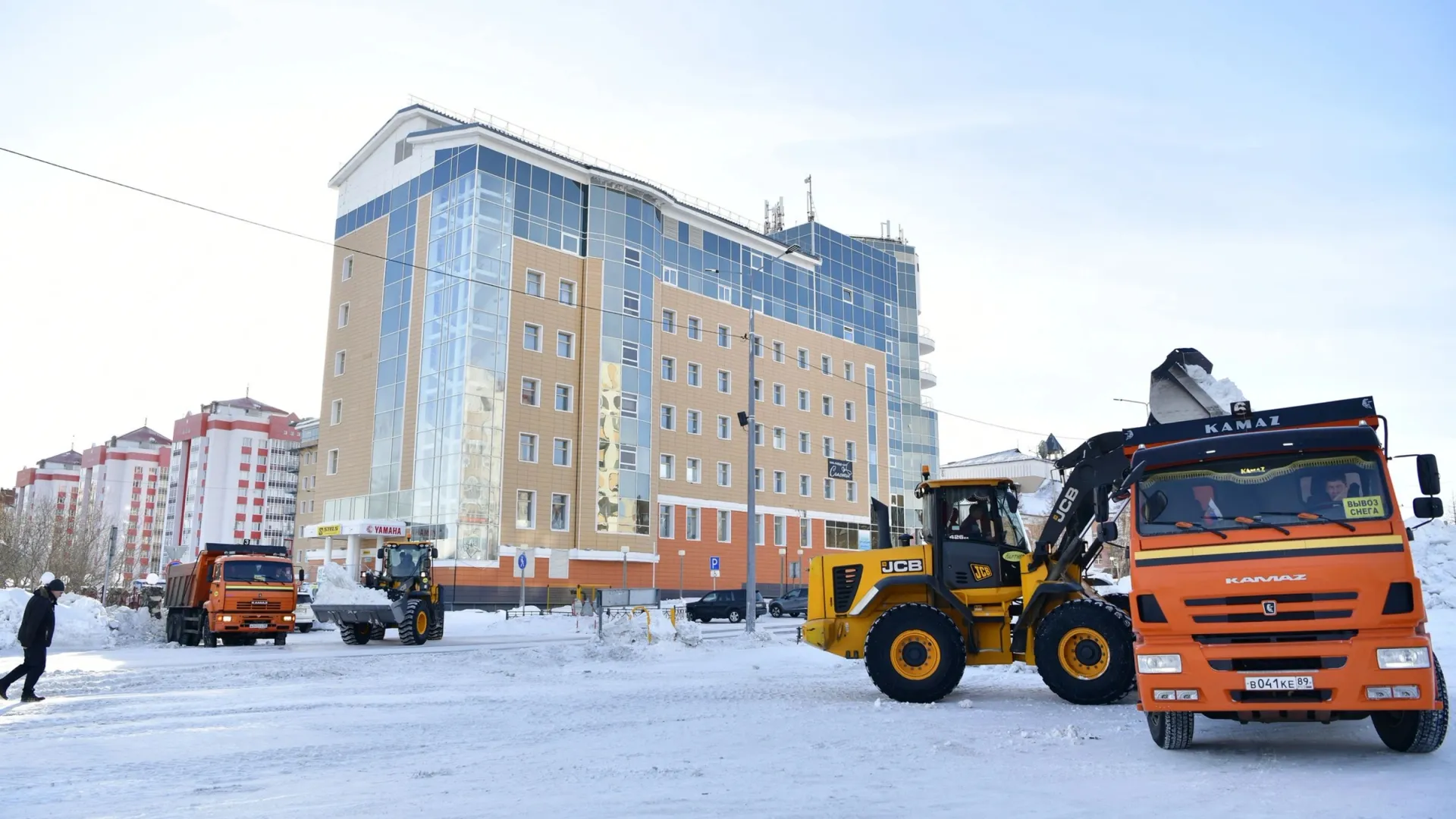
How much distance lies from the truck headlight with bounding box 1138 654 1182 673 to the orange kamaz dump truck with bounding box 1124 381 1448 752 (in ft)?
0.04

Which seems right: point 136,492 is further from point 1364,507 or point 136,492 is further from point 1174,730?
point 1364,507

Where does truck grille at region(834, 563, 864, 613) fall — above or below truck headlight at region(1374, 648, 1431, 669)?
above

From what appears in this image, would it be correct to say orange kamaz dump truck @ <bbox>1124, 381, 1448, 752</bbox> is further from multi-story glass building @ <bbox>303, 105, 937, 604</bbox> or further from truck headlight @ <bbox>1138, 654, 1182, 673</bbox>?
multi-story glass building @ <bbox>303, 105, 937, 604</bbox>

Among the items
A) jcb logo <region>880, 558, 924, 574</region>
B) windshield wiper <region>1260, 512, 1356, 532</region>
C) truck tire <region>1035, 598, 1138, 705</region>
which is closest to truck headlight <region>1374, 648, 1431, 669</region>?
windshield wiper <region>1260, 512, 1356, 532</region>

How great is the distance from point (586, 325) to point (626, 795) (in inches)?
1957

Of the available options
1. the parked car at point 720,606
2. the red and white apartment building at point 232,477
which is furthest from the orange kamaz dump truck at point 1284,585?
the red and white apartment building at point 232,477

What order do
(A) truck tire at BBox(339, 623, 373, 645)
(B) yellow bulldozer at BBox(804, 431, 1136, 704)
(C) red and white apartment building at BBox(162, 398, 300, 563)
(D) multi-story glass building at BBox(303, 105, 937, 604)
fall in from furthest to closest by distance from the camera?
(C) red and white apartment building at BBox(162, 398, 300, 563) < (D) multi-story glass building at BBox(303, 105, 937, 604) < (A) truck tire at BBox(339, 623, 373, 645) < (B) yellow bulldozer at BBox(804, 431, 1136, 704)

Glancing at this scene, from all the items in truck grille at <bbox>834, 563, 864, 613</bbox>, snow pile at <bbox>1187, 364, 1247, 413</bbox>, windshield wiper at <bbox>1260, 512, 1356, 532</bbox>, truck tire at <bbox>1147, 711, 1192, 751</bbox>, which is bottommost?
truck tire at <bbox>1147, 711, 1192, 751</bbox>

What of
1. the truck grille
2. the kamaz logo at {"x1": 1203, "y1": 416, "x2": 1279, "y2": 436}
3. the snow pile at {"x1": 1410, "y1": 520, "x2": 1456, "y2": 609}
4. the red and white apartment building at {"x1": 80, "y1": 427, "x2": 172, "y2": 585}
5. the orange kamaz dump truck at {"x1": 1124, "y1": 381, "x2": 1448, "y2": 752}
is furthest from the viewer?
the red and white apartment building at {"x1": 80, "y1": 427, "x2": 172, "y2": 585}

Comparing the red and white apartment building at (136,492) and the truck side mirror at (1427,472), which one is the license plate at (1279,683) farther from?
the red and white apartment building at (136,492)

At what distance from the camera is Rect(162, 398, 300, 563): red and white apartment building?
133 metres

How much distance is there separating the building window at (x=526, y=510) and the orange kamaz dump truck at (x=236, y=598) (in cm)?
2265

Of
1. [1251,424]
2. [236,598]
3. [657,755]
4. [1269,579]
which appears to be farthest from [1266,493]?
[236,598]

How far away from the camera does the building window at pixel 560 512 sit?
173 ft
